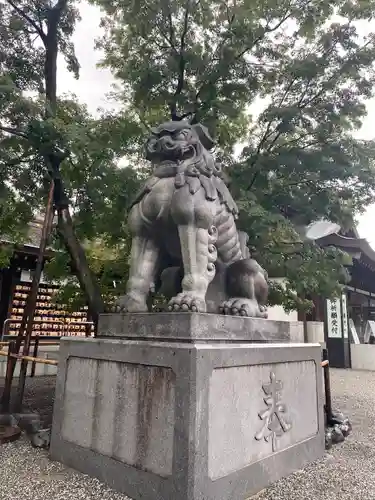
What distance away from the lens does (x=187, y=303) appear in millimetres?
2887

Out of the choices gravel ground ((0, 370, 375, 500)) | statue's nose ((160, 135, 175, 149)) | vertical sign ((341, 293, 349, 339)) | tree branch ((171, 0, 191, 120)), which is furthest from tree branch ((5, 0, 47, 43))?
vertical sign ((341, 293, 349, 339))

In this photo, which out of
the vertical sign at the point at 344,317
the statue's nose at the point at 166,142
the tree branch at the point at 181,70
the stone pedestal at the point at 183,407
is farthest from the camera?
the vertical sign at the point at 344,317

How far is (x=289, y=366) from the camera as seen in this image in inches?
136

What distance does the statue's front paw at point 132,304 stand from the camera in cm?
322

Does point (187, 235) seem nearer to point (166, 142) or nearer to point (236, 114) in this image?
point (166, 142)

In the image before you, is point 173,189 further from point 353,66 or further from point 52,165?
point 353,66

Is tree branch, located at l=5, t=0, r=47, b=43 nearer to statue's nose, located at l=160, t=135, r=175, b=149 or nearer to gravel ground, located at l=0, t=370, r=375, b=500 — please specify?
statue's nose, located at l=160, t=135, r=175, b=149

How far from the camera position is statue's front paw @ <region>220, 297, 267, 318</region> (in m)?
3.32

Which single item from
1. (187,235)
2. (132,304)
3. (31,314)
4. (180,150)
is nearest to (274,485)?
(132,304)

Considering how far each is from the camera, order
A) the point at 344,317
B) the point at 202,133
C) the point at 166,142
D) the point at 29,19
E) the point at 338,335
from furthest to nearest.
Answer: the point at 344,317 → the point at 338,335 → the point at 29,19 → the point at 202,133 → the point at 166,142

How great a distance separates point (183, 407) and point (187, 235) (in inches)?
51.4

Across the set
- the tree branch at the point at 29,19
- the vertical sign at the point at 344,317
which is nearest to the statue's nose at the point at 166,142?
the tree branch at the point at 29,19

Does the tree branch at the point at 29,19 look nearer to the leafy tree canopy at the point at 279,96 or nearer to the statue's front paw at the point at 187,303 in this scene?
the leafy tree canopy at the point at 279,96

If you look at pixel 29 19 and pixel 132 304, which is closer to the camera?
pixel 132 304
